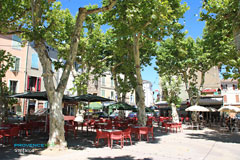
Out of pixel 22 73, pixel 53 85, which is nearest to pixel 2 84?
pixel 53 85

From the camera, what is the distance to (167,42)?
20.1 m

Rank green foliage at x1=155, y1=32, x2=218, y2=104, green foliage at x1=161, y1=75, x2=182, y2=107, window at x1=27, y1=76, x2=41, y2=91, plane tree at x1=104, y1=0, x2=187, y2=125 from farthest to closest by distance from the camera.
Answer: window at x1=27, y1=76, x2=41, y2=91
green foliage at x1=161, y1=75, x2=182, y2=107
green foliage at x1=155, y1=32, x2=218, y2=104
plane tree at x1=104, y1=0, x2=187, y2=125

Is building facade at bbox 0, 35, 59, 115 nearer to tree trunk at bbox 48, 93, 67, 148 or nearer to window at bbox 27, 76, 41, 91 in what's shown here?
window at bbox 27, 76, 41, 91

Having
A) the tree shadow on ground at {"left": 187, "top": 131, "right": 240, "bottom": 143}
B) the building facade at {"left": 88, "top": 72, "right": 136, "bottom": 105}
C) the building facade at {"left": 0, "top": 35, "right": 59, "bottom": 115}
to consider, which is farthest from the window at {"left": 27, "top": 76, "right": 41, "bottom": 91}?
the tree shadow on ground at {"left": 187, "top": 131, "right": 240, "bottom": 143}

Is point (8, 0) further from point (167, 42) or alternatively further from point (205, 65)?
point (205, 65)

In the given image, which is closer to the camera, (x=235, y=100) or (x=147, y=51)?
(x=147, y=51)

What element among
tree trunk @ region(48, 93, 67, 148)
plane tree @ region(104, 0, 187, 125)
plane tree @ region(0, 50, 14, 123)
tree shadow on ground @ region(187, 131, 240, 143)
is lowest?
tree shadow on ground @ region(187, 131, 240, 143)

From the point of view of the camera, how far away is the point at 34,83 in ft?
82.9

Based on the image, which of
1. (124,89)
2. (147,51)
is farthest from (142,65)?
(124,89)

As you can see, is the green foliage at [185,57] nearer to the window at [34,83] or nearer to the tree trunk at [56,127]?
the tree trunk at [56,127]

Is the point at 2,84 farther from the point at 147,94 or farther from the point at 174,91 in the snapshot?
the point at 147,94

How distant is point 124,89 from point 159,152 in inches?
506

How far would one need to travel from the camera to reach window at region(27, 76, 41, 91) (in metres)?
24.6

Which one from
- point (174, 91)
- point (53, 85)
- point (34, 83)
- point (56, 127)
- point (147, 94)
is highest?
point (147, 94)
